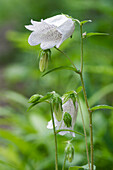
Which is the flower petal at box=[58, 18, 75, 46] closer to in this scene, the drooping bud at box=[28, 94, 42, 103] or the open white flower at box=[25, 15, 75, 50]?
the open white flower at box=[25, 15, 75, 50]

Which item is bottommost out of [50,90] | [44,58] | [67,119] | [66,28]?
[67,119]

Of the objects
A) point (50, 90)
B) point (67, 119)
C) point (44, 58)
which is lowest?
point (67, 119)

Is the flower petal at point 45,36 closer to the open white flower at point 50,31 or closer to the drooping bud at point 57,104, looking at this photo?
the open white flower at point 50,31

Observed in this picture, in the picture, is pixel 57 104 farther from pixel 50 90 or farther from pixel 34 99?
pixel 50 90

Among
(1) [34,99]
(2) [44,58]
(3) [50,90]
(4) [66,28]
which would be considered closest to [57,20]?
(4) [66,28]

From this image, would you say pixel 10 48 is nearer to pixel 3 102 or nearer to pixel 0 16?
pixel 0 16

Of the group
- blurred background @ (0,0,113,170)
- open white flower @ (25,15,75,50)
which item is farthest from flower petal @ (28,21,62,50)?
blurred background @ (0,0,113,170)

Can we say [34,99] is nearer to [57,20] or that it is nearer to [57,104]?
[57,104]

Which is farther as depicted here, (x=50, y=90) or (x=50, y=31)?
(x=50, y=90)

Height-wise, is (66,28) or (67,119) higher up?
(66,28)

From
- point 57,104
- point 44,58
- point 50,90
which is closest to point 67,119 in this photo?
point 57,104
